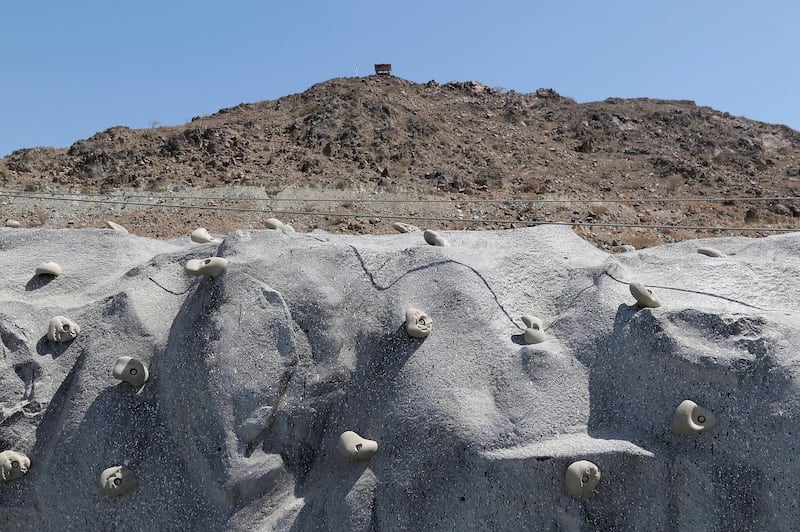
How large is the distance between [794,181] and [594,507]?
65.3ft

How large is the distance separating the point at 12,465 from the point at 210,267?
6.18ft

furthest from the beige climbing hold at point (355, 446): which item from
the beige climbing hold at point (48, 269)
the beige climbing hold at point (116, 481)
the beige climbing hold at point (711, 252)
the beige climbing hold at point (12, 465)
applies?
the beige climbing hold at point (711, 252)

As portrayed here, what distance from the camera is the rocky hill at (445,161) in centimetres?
1906

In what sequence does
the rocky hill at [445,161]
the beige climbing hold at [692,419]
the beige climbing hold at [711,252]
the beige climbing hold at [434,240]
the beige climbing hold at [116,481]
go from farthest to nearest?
1. the rocky hill at [445,161]
2. the beige climbing hold at [711,252]
3. the beige climbing hold at [434,240]
4. the beige climbing hold at [116,481]
5. the beige climbing hold at [692,419]

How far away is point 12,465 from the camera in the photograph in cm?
563

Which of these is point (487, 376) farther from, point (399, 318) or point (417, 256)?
point (417, 256)

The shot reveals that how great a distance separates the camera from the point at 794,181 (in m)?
22.2

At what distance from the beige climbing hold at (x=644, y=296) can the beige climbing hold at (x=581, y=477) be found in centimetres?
125

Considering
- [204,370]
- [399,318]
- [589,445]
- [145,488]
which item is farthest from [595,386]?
[145,488]

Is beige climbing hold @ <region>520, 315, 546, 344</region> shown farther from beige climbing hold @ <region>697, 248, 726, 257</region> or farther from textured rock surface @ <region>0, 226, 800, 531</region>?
beige climbing hold @ <region>697, 248, 726, 257</region>

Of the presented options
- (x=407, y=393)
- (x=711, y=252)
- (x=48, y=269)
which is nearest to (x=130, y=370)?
(x=48, y=269)

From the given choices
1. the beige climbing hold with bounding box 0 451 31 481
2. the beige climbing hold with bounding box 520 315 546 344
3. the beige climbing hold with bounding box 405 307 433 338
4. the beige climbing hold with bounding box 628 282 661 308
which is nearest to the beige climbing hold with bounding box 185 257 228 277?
the beige climbing hold with bounding box 405 307 433 338

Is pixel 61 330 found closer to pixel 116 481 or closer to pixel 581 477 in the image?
pixel 116 481

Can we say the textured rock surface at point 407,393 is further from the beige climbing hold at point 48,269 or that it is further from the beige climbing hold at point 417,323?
the beige climbing hold at point 48,269
